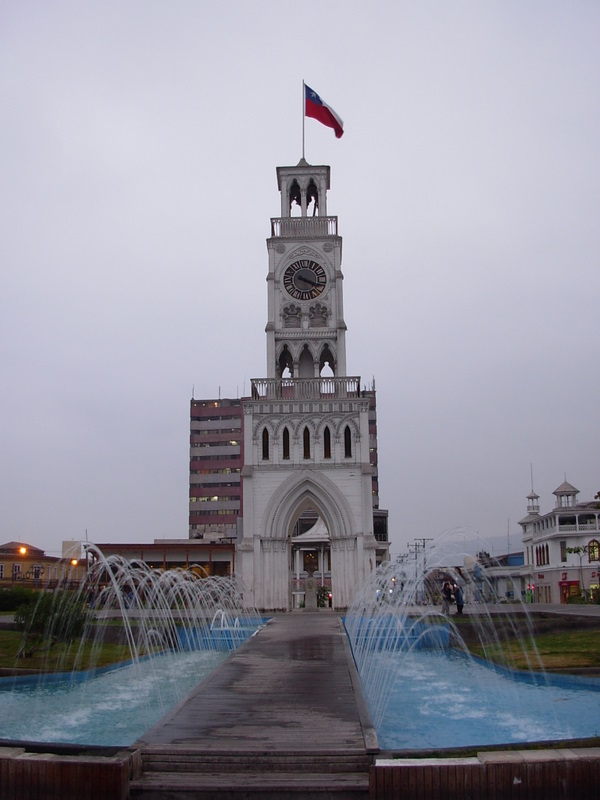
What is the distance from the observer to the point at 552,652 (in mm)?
24062

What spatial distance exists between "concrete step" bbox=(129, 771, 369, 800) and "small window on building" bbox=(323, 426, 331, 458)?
3803cm

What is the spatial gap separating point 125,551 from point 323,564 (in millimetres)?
27929

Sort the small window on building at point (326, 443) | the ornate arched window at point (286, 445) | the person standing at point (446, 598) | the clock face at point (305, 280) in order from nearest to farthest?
1. the person standing at point (446, 598)
2. the small window on building at point (326, 443)
3. the ornate arched window at point (286, 445)
4. the clock face at point (305, 280)

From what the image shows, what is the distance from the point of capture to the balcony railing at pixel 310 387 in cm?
4944

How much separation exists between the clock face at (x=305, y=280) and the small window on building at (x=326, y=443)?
32.0 feet

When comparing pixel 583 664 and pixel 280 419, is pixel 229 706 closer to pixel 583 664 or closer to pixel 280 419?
pixel 583 664

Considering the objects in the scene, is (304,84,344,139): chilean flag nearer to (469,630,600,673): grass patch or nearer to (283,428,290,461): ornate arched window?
(283,428,290,461): ornate arched window

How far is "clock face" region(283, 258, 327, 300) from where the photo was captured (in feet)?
174

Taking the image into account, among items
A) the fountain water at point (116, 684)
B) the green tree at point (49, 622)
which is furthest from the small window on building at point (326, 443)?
the green tree at point (49, 622)

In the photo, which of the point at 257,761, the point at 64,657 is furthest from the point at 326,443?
the point at 257,761

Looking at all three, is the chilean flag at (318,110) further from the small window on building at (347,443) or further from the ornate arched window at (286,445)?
the ornate arched window at (286,445)

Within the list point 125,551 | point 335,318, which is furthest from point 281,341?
point 125,551

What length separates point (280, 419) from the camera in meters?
48.2

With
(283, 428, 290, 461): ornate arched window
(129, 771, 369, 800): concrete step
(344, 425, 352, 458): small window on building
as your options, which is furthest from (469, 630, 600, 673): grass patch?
(283, 428, 290, 461): ornate arched window
